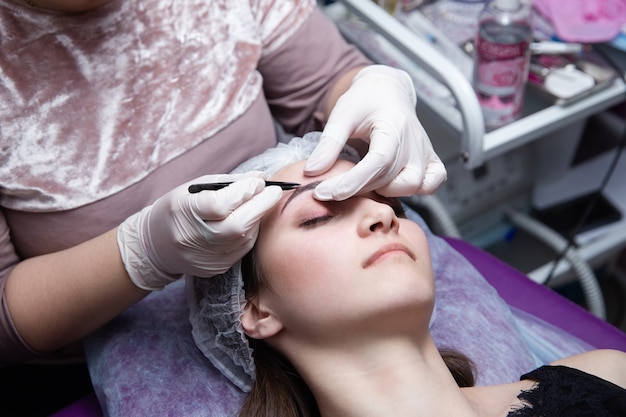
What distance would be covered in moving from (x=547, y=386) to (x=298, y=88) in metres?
0.71

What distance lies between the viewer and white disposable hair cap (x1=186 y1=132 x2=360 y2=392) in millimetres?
1043

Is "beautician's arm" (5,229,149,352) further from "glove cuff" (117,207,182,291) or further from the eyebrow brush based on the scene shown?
the eyebrow brush

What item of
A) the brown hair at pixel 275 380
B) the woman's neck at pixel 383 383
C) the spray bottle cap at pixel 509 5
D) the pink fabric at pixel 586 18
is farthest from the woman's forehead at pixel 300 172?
the pink fabric at pixel 586 18

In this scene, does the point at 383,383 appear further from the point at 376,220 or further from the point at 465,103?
the point at 465,103

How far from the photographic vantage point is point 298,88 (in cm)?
137

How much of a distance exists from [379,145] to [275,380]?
0.39 m

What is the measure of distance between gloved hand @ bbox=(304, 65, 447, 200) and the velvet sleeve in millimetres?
151

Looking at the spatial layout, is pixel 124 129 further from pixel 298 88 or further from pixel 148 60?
pixel 298 88

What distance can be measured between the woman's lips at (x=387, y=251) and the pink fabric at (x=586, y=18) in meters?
0.90

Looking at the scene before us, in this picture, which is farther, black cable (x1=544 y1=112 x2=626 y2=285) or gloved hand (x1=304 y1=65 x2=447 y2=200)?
black cable (x1=544 y1=112 x2=626 y2=285)

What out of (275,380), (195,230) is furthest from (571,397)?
(195,230)

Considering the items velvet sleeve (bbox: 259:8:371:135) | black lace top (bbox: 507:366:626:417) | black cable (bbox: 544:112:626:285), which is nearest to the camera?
black lace top (bbox: 507:366:626:417)

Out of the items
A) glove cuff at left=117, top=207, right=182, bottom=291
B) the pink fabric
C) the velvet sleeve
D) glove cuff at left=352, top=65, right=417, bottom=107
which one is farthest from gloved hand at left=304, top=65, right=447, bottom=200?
the pink fabric

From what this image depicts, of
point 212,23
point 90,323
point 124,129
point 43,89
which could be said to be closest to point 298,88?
point 212,23
